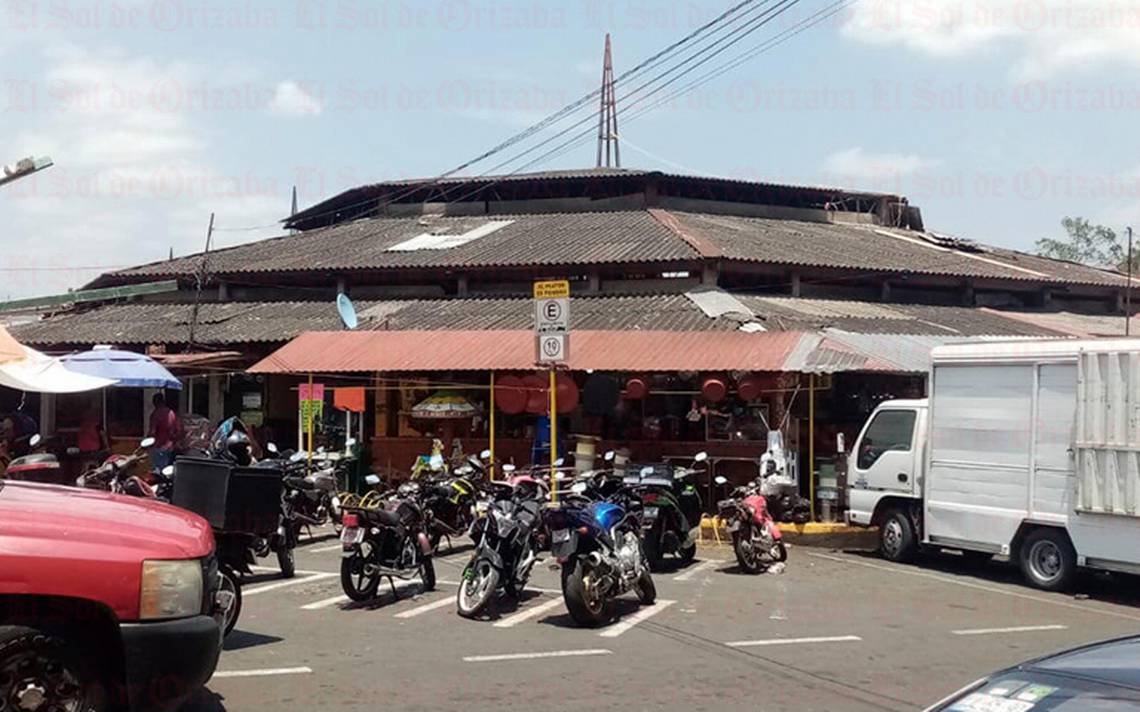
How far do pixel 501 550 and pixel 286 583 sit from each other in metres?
2.82

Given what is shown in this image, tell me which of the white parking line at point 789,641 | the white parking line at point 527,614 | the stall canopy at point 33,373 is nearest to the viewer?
the white parking line at point 789,641

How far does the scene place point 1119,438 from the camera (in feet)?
35.7

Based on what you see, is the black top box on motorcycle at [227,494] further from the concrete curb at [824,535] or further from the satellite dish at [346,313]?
the satellite dish at [346,313]

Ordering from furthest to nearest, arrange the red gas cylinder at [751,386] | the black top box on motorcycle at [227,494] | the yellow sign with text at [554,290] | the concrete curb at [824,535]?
the red gas cylinder at [751,386] → the concrete curb at [824,535] → the yellow sign with text at [554,290] → the black top box on motorcycle at [227,494]

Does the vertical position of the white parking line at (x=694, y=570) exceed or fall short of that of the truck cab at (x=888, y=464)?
it falls short

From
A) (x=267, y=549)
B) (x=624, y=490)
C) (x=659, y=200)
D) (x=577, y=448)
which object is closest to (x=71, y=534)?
(x=267, y=549)

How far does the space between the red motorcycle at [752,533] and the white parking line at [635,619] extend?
6.90 ft

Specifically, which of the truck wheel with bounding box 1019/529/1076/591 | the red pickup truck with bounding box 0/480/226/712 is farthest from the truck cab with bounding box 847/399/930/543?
the red pickup truck with bounding box 0/480/226/712

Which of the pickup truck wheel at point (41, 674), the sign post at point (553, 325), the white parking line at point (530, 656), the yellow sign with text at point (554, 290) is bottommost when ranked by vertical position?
the white parking line at point (530, 656)

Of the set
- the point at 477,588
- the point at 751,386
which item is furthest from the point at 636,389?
the point at 477,588

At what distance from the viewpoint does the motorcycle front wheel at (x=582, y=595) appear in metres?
9.11

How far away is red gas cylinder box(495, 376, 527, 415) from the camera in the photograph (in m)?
17.7

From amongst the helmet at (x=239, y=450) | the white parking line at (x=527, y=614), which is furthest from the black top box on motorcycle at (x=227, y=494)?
the white parking line at (x=527, y=614)

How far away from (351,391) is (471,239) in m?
8.45
